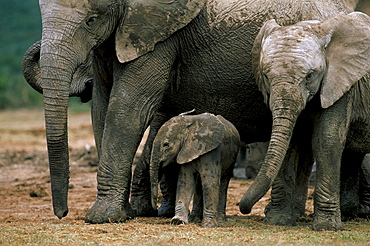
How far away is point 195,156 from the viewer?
22.1 feet

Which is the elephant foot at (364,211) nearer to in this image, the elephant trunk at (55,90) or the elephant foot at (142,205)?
the elephant foot at (142,205)

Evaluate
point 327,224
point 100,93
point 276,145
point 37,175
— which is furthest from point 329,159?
point 37,175

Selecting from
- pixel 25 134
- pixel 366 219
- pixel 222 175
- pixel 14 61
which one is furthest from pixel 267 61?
pixel 14 61

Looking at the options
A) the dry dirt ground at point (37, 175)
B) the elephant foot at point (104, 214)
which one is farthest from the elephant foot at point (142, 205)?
the elephant foot at point (104, 214)

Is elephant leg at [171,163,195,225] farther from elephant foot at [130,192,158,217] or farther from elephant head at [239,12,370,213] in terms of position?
elephant foot at [130,192,158,217]

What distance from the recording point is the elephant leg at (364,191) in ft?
26.9

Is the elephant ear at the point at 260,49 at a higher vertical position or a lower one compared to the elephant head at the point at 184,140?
higher

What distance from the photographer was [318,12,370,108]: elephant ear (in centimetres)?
659

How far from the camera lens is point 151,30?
291 inches

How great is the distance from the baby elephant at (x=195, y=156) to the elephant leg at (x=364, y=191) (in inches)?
75.6

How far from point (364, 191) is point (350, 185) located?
36cm

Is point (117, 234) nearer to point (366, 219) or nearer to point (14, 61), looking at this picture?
point (366, 219)

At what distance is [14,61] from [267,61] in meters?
27.4

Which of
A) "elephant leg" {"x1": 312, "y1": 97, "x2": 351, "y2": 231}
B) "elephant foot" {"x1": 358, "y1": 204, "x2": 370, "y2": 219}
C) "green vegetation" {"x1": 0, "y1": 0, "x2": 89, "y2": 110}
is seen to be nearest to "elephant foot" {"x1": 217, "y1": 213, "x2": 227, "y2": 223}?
"elephant leg" {"x1": 312, "y1": 97, "x2": 351, "y2": 231}
